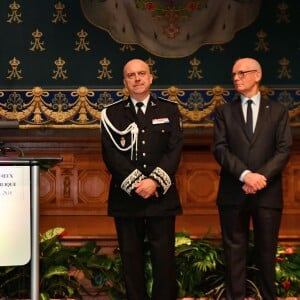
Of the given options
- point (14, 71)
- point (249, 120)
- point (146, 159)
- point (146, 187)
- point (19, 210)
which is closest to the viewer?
point (19, 210)

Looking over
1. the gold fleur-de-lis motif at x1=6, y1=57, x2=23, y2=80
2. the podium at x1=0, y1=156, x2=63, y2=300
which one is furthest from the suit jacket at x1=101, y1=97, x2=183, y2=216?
the gold fleur-de-lis motif at x1=6, y1=57, x2=23, y2=80

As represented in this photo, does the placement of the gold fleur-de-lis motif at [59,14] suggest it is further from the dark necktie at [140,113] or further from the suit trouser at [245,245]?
the suit trouser at [245,245]

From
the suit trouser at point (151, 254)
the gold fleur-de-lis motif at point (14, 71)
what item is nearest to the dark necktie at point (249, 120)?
the suit trouser at point (151, 254)

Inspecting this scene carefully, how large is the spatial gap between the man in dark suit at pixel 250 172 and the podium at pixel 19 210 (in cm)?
114

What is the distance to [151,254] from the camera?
3619 millimetres

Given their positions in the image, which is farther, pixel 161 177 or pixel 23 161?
pixel 161 177

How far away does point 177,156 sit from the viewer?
3.63m

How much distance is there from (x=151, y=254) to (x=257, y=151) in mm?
870

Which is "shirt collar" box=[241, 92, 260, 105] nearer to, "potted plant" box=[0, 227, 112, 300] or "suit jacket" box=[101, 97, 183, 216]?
"suit jacket" box=[101, 97, 183, 216]

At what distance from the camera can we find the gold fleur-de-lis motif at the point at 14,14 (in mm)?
5293

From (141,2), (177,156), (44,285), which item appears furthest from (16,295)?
(141,2)

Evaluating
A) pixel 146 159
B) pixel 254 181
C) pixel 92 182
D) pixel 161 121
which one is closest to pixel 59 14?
pixel 92 182

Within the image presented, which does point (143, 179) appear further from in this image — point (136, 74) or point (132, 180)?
point (136, 74)

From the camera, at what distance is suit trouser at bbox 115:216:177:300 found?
3584mm
